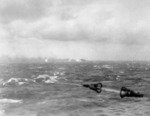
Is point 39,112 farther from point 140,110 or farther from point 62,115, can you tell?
point 140,110

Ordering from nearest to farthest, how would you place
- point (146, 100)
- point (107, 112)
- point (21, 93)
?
point (107, 112), point (146, 100), point (21, 93)

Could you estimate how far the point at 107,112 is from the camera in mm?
49219

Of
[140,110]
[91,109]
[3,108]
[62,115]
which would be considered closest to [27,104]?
[3,108]

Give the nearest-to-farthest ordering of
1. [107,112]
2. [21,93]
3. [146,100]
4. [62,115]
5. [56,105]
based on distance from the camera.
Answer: [62,115] → [107,112] → [56,105] → [146,100] → [21,93]

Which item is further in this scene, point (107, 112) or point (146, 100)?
point (146, 100)

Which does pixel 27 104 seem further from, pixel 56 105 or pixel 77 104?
pixel 77 104

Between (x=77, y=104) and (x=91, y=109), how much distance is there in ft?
18.4

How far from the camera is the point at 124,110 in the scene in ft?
168

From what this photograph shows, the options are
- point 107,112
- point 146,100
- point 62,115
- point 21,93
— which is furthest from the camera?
point 21,93

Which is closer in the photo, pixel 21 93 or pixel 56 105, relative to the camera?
pixel 56 105

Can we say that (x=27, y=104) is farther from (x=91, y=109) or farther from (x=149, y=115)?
(x=149, y=115)

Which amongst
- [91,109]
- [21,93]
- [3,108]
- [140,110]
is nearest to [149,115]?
[140,110]

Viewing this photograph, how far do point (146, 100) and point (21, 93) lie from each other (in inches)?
1594

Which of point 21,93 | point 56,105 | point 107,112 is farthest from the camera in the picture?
point 21,93
